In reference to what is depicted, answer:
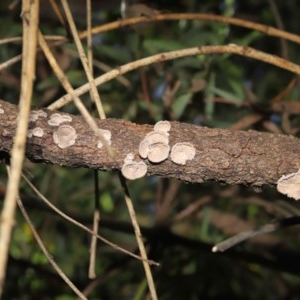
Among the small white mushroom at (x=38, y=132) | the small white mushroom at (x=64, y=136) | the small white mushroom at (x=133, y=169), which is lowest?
the small white mushroom at (x=133, y=169)

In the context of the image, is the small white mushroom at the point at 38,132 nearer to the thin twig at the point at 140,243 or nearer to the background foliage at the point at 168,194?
the thin twig at the point at 140,243

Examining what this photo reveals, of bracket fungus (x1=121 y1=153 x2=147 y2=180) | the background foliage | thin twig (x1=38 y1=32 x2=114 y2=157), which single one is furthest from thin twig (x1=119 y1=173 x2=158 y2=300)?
the background foliage

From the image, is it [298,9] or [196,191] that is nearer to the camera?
[196,191]

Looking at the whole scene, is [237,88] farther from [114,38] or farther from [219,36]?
[114,38]

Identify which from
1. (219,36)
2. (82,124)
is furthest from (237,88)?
(82,124)

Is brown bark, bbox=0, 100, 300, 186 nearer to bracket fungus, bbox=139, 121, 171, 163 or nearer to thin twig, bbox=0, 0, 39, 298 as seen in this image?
bracket fungus, bbox=139, 121, 171, 163

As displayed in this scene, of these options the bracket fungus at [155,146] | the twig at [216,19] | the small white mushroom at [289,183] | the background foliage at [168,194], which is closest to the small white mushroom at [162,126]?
the bracket fungus at [155,146]
